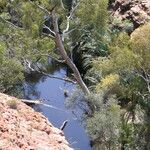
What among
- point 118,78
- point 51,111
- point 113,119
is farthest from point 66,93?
point 113,119

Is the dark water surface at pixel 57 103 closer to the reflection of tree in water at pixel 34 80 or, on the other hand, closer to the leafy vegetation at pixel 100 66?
the reflection of tree in water at pixel 34 80

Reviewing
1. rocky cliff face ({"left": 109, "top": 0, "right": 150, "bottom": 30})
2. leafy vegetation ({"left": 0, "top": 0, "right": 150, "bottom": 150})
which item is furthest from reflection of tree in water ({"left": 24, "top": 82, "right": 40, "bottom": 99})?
rocky cliff face ({"left": 109, "top": 0, "right": 150, "bottom": 30})

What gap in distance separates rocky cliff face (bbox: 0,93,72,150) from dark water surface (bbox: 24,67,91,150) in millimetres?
4228

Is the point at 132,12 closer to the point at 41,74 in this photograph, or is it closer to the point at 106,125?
the point at 41,74

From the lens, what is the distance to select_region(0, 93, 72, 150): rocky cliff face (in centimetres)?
1631

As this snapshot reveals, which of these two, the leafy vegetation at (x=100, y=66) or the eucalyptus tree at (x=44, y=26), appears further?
the eucalyptus tree at (x=44, y=26)

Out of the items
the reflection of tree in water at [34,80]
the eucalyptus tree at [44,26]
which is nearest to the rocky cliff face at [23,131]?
the eucalyptus tree at [44,26]

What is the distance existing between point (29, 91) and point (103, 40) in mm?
7009

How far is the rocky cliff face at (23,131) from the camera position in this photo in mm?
16312

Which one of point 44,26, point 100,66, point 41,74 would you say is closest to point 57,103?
point 41,74

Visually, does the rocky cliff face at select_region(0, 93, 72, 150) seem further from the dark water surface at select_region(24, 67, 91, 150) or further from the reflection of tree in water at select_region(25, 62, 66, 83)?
the reflection of tree in water at select_region(25, 62, 66, 83)

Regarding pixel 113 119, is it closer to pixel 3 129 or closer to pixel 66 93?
pixel 3 129

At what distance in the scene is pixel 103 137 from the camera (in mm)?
21609

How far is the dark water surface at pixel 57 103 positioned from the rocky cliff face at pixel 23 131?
423 cm
